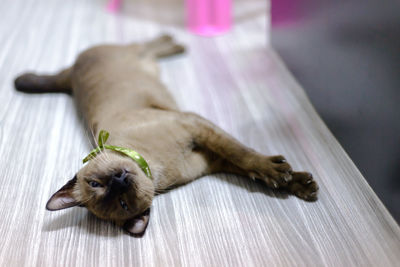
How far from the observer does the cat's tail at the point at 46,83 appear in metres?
2.37

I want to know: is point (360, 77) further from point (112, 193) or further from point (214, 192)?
point (112, 193)

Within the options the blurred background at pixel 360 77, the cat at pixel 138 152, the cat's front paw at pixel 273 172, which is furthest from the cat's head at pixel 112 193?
the blurred background at pixel 360 77

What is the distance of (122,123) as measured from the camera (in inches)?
69.6

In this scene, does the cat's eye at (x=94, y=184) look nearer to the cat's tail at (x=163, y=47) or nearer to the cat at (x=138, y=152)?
the cat at (x=138, y=152)

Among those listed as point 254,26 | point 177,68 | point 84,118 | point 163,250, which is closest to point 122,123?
point 84,118

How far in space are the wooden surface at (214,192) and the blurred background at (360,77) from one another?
0.09 m

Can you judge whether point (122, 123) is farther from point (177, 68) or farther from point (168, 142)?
point (177, 68)

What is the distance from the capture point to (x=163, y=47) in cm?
268

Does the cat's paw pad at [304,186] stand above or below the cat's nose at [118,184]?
below

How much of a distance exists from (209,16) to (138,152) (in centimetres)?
155

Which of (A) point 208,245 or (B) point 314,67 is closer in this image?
(A) point 208,245

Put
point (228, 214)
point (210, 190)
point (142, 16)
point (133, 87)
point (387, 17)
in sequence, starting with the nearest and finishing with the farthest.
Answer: point (387, 17) → point (228, 214) → point (210, 190) → point (133, 87) → point (142, 16)

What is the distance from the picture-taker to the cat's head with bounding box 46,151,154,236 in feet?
4.79

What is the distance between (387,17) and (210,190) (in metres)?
0.86
